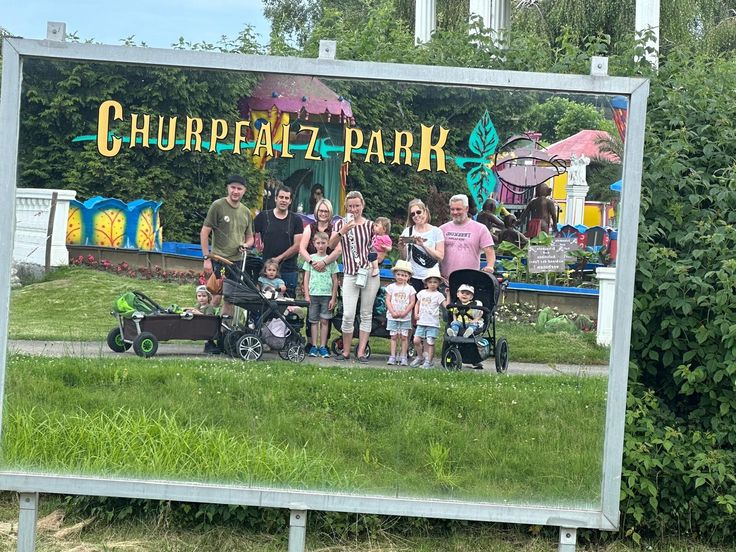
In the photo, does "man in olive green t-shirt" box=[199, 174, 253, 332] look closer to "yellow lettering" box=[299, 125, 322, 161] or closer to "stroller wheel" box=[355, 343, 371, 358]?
"yellow lettering" box=[299, 125, 322, 161]

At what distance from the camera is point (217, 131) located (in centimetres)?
506

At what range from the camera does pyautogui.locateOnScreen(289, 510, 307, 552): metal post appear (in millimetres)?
5117

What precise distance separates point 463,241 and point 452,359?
0.57 meters

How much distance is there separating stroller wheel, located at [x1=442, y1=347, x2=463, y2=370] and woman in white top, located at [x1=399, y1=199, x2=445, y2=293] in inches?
15.2

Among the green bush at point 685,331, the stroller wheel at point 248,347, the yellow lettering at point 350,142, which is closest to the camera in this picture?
the yellow lettering at point 350,142

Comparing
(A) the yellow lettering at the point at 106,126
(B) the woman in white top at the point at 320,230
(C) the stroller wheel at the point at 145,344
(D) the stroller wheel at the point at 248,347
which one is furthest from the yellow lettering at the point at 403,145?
(C) the stroller wheel at the point at 145,344

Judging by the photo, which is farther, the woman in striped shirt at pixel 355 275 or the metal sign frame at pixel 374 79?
the woman in striped shirt at pixel 355 275

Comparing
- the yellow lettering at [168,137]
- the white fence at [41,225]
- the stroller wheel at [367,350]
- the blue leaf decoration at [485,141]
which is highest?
the blue leaf decoration at [485,141]

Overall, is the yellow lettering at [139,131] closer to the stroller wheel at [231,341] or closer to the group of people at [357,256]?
the group of people at [357,256]

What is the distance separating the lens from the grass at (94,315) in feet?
17.0

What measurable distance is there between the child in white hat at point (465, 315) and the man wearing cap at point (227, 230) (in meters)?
1.04

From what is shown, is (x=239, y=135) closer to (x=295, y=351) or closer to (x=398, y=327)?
(x=295, y=351)

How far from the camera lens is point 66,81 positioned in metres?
5.14

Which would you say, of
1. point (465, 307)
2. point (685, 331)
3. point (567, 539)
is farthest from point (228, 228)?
point (685, 331)
